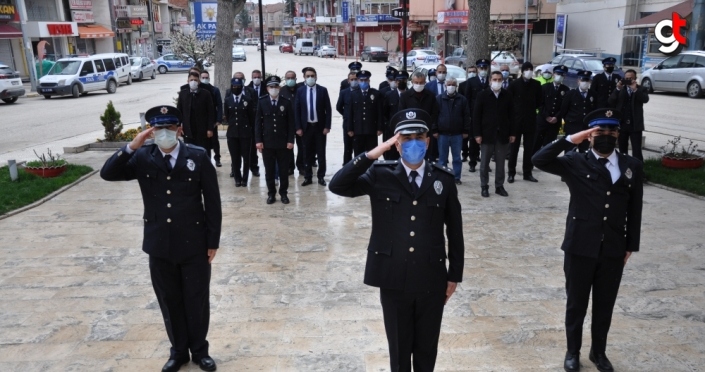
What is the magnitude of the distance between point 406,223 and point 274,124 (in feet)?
20.4

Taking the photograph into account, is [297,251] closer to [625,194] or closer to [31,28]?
[625,194]

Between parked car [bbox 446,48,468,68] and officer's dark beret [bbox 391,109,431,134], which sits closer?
officer's dark beret [bbox 391,109,431,134]

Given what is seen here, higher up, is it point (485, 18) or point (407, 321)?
point (485, 18)

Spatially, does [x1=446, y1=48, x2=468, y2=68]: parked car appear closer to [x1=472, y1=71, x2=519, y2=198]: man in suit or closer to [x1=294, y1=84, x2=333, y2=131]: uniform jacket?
[x1=294, y1=84, x2=333, y2=131]: uniform jacket

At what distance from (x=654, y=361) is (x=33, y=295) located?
6057 mm

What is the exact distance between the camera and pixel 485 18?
14.7m

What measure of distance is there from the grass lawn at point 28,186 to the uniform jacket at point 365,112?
5.41 metres

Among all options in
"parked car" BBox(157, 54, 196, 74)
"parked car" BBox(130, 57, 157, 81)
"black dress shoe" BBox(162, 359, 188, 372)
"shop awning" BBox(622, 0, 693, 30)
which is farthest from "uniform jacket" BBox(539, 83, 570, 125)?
"parked car" BBox(157, 54, 196, 74)

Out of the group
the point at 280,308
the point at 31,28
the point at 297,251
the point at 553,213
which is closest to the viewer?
the point at 280,308

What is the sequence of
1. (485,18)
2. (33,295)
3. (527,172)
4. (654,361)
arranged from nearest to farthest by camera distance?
(654,361)
(33,295)
(527,172)
(485,18)

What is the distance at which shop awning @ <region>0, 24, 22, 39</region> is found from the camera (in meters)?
35.1

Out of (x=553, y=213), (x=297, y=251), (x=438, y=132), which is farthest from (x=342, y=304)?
(x=438, y=132)

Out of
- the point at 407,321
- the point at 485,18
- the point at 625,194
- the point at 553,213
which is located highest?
the point at 485,18

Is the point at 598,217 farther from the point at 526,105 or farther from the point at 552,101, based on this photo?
the point at 552,101
